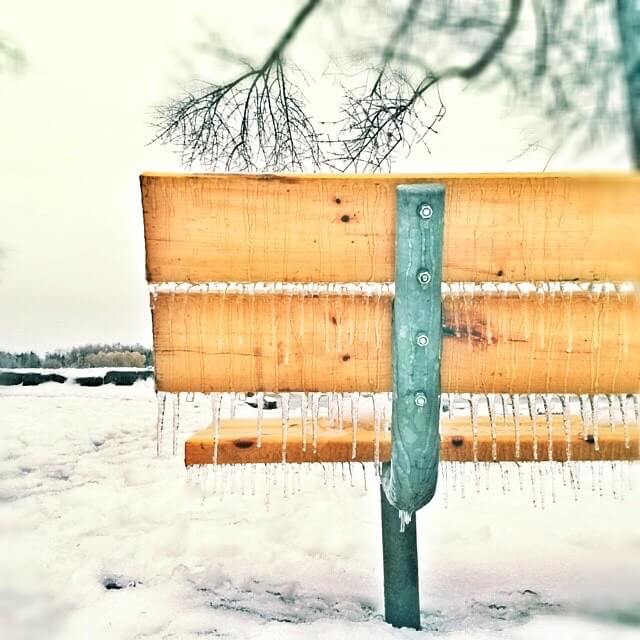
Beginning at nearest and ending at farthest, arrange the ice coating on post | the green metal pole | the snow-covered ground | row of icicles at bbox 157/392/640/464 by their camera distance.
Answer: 1. the ice coating on post
2. row of icicles at bbox 157/392/640/464
3. the green metal pole
4. the snow-covered ground

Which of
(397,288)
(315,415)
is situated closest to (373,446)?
(315,415)

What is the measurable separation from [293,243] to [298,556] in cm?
173

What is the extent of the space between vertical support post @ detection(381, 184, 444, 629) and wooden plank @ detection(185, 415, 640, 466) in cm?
11

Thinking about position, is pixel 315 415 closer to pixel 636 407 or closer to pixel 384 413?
pixel 384 413

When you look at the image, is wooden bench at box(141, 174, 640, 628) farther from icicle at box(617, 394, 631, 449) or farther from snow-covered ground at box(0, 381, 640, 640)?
snow-covered ground at box(0, 381, 640, 640)

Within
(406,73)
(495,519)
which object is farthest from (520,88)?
(495,519)

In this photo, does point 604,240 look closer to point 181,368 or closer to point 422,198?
point 422,198

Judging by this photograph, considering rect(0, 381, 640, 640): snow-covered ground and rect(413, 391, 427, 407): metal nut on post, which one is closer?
rect(413, 391, 427, 407): metal nut on post

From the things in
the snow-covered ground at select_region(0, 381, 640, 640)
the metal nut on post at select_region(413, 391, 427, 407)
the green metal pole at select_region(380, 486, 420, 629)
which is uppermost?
the metal nut on post at select_region(413, 391, 427, 407)

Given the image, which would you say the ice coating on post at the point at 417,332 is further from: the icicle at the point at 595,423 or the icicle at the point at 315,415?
the icicle at the point at 595,423

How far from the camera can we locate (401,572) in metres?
1.99

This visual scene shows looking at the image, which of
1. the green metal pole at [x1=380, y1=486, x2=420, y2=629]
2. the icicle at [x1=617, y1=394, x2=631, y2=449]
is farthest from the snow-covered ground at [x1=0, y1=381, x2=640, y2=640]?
the icicle at [x1=617, y1=394, x2=631, y2=449]

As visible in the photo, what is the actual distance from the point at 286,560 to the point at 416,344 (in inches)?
62.5

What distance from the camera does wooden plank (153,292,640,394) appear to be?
1.51 meters
